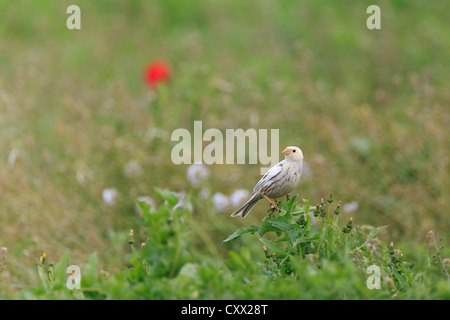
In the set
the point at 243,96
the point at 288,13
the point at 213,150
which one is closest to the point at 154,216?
the point at 213,150

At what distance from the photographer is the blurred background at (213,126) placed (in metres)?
4.12

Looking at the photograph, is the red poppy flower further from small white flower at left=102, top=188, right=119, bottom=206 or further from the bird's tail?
the bird's tail

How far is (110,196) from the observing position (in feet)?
13.8

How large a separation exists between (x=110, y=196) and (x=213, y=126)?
120cm

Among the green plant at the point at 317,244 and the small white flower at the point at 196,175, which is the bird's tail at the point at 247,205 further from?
the small white flower at the point at 196,175

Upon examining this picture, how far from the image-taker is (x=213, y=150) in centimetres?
497

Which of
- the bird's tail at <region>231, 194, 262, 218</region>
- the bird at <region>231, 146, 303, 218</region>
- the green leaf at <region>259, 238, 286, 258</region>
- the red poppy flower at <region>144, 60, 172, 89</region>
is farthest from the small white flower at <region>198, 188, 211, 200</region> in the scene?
the green leaf at <region>259, 238, 286, 258</region>

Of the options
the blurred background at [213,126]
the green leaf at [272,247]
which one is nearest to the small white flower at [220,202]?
the blurred background at [213,126]

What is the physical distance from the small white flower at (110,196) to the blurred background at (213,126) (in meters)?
0.02

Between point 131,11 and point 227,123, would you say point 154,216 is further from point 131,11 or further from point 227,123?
point 131,11

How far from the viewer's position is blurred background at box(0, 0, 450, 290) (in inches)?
162

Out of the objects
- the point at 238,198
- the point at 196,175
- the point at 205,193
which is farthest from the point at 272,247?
the point at 196,175

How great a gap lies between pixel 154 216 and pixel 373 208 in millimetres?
2849

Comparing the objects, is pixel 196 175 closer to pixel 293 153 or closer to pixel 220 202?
pixel 220 202
